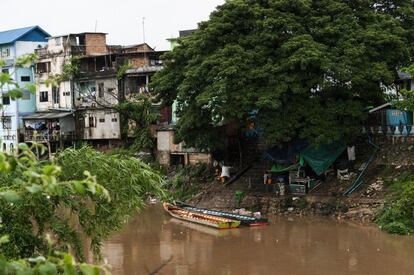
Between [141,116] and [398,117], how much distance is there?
13.7m

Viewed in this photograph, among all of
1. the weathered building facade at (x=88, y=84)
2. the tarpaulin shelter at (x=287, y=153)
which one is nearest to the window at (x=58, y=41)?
the weathered building facade at (x=88, y=84)

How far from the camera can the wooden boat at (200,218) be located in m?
19.9

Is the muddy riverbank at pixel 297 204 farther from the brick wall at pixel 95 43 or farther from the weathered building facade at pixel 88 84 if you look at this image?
the brick wall at pixel 95 43

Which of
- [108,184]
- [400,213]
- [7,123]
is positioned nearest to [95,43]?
[7,123]

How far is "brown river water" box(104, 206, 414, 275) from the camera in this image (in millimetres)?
15547

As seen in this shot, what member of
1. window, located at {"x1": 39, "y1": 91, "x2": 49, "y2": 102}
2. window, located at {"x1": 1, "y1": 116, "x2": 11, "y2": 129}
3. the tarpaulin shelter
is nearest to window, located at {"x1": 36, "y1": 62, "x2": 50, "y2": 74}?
window, located at {"x1": 39, "y1": 91, "x2": 49, "y2": 102}

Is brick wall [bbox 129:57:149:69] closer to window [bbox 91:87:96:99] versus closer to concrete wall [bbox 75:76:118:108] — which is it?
concrete wall [bbox 75:76:118:108]

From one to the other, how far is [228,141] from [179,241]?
796 centimetres

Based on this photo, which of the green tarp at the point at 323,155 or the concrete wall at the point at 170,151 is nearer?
the green tarp at the point at 323,155

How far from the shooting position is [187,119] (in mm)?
22719

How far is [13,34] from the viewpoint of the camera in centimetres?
3969

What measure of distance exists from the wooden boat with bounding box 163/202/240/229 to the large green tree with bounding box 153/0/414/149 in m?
3.04

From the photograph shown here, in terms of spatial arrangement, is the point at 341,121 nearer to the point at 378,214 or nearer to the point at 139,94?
the point at 378,214

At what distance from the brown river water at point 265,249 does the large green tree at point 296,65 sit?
332cm
